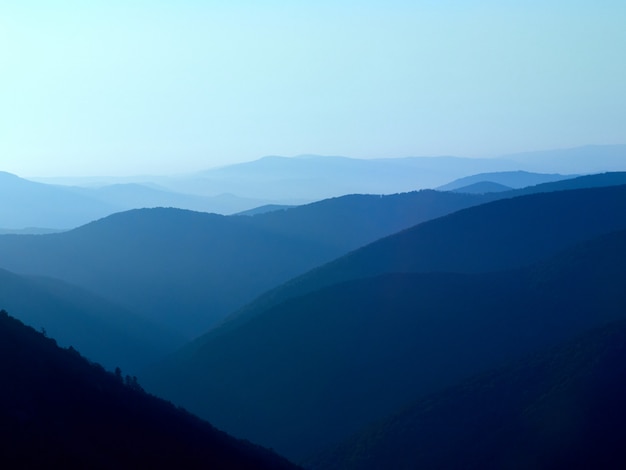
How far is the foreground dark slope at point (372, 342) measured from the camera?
172 feet

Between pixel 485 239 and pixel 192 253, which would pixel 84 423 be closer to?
pixel 485 239

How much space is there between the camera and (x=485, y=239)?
8794 centimetres

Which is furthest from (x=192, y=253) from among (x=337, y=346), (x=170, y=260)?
(x=337, y=346)

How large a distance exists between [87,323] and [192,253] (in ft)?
140

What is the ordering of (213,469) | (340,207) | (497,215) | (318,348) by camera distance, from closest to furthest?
(213,469), (318,348), (497,215), (340,207)

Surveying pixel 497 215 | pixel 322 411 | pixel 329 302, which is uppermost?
pixel 497 215

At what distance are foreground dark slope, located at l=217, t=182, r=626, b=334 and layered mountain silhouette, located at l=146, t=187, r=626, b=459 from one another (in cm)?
70

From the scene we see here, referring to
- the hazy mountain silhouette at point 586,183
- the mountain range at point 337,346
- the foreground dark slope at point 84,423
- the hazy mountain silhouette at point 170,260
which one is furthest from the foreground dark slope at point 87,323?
the hazy mountain silhouette at point 586,183

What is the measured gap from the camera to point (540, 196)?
319ft

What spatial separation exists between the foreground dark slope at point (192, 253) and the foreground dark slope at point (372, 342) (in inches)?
Answer: 1112

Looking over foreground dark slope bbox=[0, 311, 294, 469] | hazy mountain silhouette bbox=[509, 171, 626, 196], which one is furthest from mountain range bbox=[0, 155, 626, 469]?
hazy mountain silhouette bbox=[509, 171, 626, 196]

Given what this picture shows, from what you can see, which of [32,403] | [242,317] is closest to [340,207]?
[242,317]

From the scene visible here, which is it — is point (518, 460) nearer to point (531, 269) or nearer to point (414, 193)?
point (531, 269)

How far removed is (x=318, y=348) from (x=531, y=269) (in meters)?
20.9
